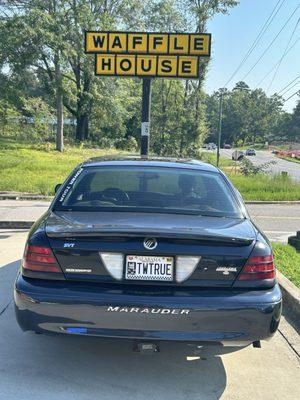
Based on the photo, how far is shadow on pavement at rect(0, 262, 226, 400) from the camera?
322 cm

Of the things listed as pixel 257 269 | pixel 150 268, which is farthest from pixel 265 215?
pixel 150 268

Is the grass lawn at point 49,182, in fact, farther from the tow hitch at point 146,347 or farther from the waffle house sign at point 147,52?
the tow hitch at point 146,347

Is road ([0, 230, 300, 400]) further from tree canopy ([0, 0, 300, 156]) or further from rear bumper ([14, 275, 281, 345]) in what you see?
tree canopy ([0, 0, 300, 156])

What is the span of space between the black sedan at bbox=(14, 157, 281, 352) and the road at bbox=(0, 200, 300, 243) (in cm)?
647

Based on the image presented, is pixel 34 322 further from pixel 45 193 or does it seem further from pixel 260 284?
pixel 45 193

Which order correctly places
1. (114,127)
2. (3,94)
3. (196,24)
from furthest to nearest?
1. (114,127)
2. (196,24)
3. (3,94)

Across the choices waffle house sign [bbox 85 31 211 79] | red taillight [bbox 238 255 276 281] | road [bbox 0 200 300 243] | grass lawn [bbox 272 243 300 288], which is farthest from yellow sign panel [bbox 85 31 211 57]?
red taillight [bbox 238 255 276 281]

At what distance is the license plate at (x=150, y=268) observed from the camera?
318 centimetres

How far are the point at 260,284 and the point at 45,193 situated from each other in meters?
13.6

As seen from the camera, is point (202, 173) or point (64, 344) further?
point (202, 173)

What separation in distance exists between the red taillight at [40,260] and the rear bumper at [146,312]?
0.11 m

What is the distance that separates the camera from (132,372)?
11.6 feet

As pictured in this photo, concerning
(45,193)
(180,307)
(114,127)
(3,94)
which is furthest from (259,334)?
(114,127)

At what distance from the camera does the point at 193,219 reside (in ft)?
11.8
